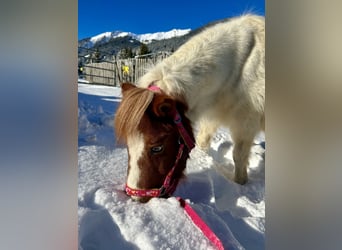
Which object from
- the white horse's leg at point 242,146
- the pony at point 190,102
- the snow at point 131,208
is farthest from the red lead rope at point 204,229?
the white horse's leg at point 242,146

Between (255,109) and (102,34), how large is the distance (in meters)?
0.79

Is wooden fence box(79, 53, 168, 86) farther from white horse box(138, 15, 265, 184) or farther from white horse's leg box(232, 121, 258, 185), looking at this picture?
white horse's leg box(232, 121, 258, 185)

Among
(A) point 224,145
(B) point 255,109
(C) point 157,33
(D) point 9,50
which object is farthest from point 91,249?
(A) point 224,145

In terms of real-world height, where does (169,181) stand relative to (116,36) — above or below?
below

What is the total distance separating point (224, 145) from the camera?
1.69 meters

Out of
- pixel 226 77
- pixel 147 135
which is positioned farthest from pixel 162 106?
pixel 226 77

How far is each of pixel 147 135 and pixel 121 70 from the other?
0.27m

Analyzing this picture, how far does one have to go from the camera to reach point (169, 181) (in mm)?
917

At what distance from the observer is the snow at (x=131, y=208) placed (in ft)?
1.75

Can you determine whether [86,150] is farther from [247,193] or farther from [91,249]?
[247,193]

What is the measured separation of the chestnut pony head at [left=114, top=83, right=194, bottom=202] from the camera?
2.90 ft

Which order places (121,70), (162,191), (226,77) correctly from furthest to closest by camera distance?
(226,77)
(121,70)
(162,191)

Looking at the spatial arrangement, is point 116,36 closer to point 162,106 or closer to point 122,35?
point 122,35

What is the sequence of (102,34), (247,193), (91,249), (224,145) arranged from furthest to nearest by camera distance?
1. (224,145)
2. (247,193)
3. (102,34)
4. (91,249)
